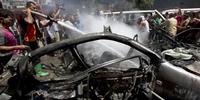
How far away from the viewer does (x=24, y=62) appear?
10.3ft

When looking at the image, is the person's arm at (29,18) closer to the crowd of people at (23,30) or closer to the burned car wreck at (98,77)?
the crowd of people at (23,30)

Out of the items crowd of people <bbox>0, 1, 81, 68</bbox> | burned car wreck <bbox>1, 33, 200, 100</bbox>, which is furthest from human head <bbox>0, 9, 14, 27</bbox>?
burned car wreck <bbox>1, 33, 200, 100</bbox>

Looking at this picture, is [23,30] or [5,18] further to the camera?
[23,30]

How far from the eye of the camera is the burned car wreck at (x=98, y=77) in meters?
3.16

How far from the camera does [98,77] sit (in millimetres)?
3201

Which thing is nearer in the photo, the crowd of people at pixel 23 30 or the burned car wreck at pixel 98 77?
the burned car wreck at pixel 98 77

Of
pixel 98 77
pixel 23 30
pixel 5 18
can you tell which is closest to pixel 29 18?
pixel 23 30

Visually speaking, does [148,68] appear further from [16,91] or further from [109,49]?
[16,91]

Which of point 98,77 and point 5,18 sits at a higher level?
point 5,18

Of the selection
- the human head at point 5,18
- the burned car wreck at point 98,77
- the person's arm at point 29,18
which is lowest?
the burned car wreck at point 98,77

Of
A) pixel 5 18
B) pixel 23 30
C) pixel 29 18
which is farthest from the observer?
pixel 23 30

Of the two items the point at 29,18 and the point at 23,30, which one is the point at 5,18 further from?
the point at 23,30

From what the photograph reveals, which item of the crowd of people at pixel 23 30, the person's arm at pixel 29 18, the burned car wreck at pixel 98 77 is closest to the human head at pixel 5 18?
the crowd of people at pixel 23 30

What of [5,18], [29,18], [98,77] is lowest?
[98,77]
